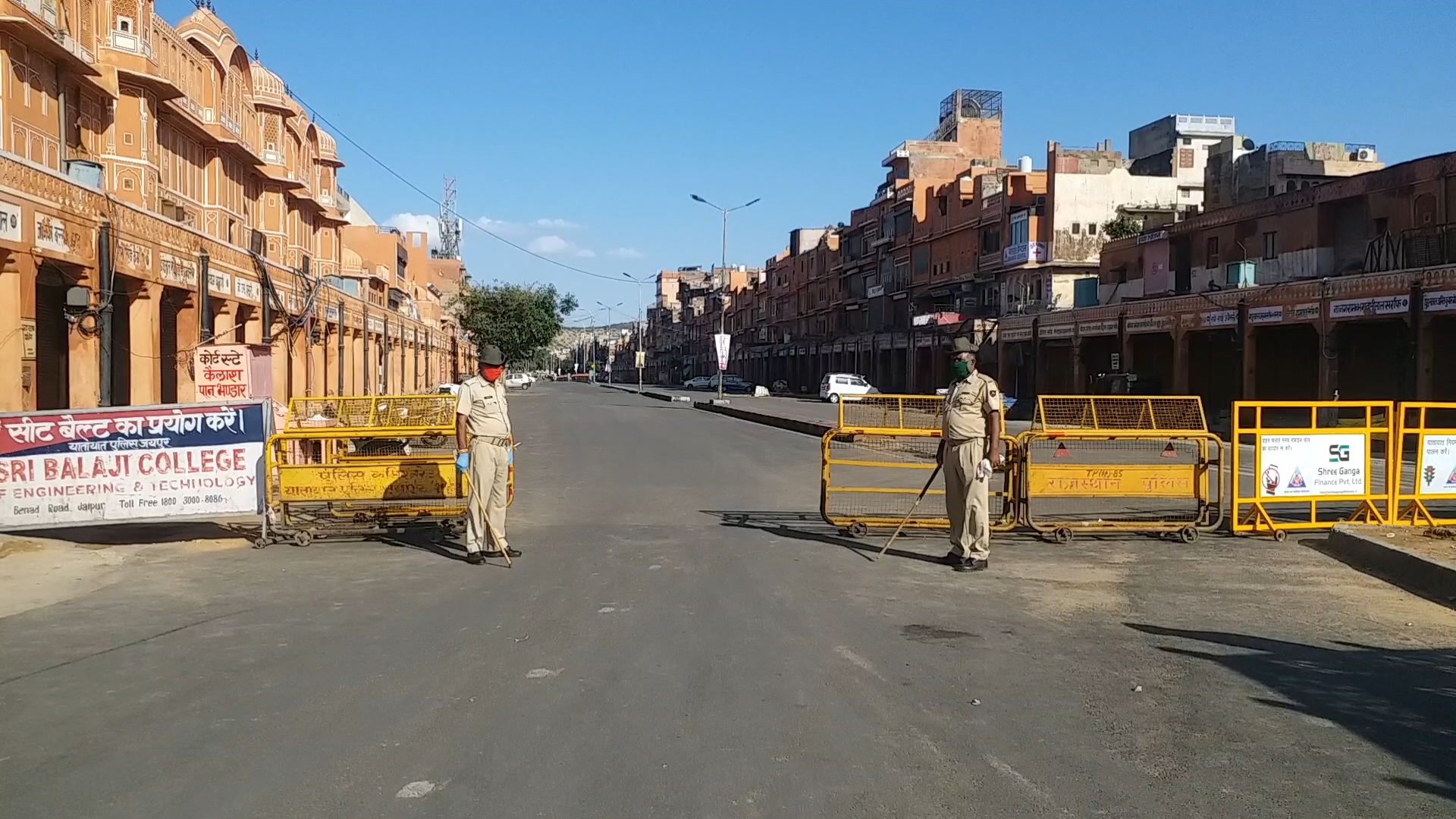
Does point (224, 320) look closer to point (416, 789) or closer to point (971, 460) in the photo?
point (971, 460)

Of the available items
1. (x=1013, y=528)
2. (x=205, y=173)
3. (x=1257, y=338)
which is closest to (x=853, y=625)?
(x=1013, y=528)

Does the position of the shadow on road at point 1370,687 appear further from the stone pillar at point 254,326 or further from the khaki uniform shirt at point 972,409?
the stone pillar at point 254,326

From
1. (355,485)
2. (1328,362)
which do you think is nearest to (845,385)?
(1328,362)

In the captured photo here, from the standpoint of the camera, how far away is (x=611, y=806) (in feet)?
13.8

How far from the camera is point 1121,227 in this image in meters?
54.6

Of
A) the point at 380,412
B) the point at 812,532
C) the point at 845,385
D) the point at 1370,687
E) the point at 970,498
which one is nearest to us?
the point at 1370,687

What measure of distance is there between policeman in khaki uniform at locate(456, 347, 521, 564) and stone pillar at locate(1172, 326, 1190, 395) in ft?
116

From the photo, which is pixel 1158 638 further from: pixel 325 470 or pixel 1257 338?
pixel 1257 338

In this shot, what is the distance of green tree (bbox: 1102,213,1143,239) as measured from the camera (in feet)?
179

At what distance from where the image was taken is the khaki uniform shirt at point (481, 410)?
980 centimetres

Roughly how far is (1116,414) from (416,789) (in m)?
10.6

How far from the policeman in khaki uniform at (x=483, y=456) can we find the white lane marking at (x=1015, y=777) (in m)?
5.91

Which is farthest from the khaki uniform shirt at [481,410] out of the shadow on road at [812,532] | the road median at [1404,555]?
the road median at [1404,555]

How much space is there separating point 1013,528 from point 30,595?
9022 mm
